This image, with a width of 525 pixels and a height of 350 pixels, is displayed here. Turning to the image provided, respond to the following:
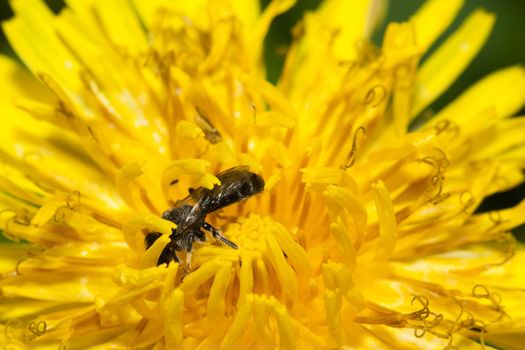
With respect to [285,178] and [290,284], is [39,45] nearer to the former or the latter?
[285,178]

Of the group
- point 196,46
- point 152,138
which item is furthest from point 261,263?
point 196,46

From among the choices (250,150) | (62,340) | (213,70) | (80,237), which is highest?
(213,70)

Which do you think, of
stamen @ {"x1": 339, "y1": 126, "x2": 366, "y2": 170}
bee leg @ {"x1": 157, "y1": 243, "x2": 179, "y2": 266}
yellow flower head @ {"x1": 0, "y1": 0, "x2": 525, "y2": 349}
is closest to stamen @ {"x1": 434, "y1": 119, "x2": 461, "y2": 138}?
yellow flower head @ {"x1": 0, "y1": 0, "x2": 525, "y2": 349}

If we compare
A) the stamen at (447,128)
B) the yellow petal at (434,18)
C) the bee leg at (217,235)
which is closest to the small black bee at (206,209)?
the bee leg at (217,235)

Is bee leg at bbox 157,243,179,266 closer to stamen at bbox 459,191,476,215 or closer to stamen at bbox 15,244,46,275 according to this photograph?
stamen at bbox 15,244,46,275

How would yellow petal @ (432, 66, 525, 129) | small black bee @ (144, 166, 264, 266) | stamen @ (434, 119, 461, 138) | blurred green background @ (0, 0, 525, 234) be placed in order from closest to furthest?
small black bee @ (144, 166, 264, 266)
stamen @ (434, 119, 461, 138)
yellow petal @ (432, 66, 525, 129)
blurred green background @ (0, 0, 525, 234)

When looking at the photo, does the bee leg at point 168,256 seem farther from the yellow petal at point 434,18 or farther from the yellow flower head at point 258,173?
the yellow petal at point 434,18
